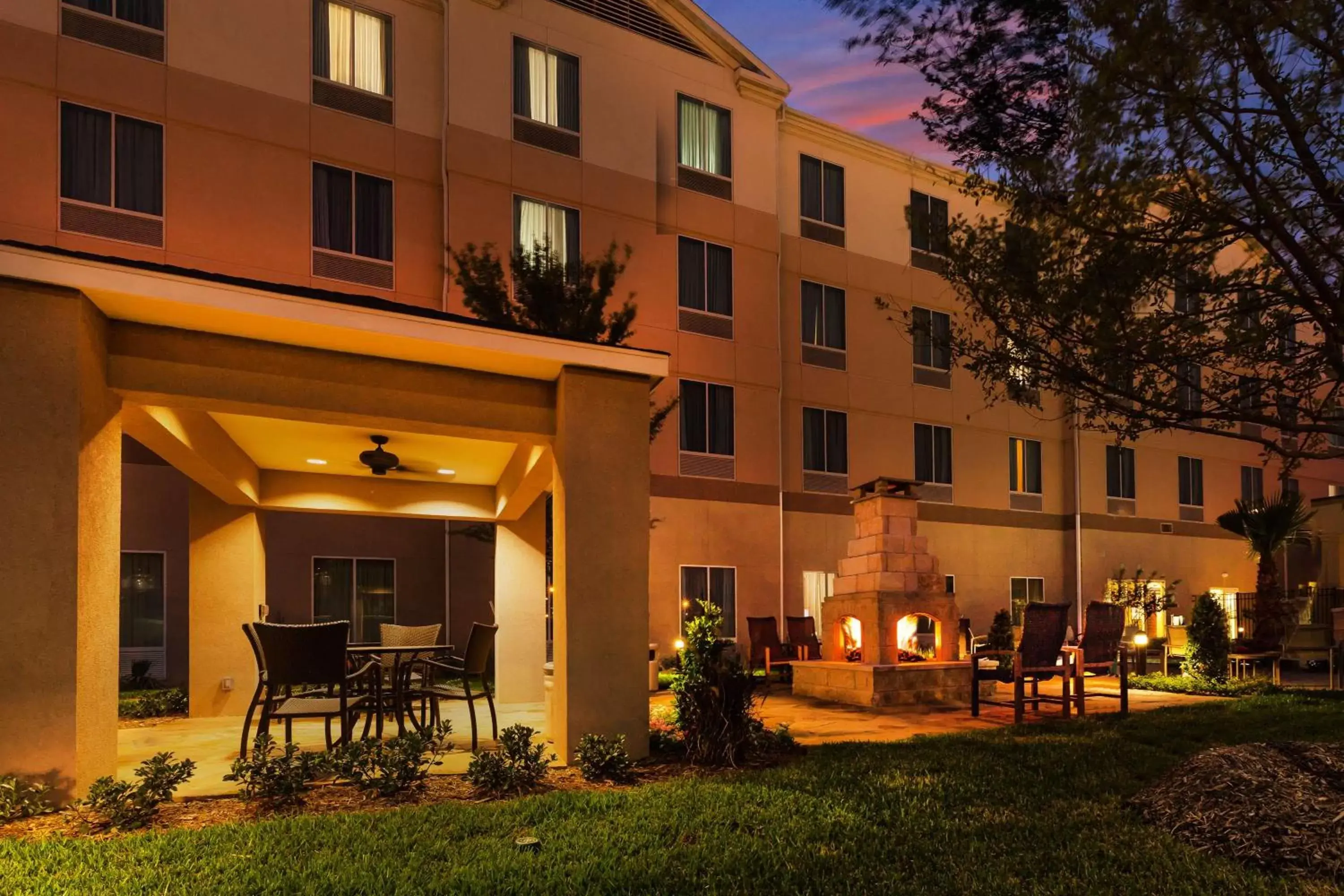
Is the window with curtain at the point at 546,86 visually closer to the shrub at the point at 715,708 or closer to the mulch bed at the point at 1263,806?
the shrub at the point at 715,708

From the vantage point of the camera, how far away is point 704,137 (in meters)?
19.9

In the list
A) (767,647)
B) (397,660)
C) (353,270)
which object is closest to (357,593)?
(353,270)

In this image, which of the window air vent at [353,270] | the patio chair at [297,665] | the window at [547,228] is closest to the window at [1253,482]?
the window at [547,228]

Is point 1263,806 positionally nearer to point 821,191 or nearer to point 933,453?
point 933,453

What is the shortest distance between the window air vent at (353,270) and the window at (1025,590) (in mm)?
16664

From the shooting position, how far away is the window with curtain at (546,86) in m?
17.6

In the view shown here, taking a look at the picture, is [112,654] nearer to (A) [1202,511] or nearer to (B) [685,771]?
(B) [685,771]

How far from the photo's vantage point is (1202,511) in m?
27.8

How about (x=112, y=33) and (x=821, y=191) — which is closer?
(x=112, y=33)

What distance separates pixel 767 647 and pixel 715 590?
8.55ft

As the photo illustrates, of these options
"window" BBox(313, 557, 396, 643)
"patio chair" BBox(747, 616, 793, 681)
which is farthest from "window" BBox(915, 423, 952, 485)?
"window" BBox(313, 557, 396, 643)

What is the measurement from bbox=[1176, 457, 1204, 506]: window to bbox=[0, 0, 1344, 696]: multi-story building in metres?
3.04

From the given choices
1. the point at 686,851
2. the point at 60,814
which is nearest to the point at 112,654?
the point at 60,814

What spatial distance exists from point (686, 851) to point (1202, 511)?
90.7 ft
